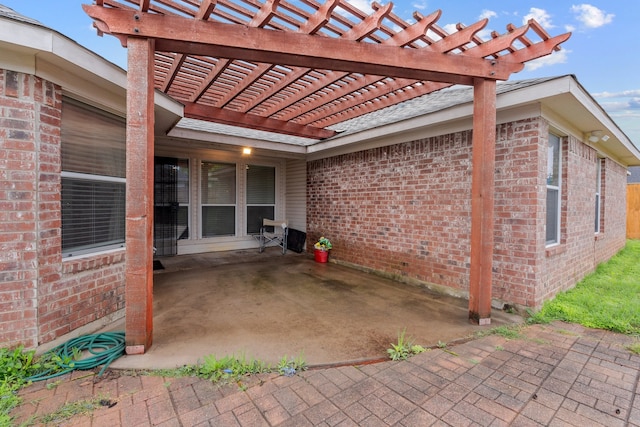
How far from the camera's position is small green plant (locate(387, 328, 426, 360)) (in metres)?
2.56

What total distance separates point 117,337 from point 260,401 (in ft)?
5.65

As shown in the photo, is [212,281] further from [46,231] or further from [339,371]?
[339,371]

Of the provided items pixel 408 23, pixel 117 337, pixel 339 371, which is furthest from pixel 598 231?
pixel 117 337

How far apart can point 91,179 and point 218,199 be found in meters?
4.77

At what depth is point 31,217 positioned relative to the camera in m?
2.41

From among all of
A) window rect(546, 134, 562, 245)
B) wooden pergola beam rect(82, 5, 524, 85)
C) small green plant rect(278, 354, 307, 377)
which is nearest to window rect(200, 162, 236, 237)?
wooden pergola beam rect(82, 5, 524, 85)

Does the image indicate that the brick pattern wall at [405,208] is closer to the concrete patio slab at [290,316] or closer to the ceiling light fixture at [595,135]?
the concrete patio slab at [290,316]

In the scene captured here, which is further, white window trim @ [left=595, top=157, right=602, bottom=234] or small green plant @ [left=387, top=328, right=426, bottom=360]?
white window trim @ [left=595, top=157, right=602, bottom=234]

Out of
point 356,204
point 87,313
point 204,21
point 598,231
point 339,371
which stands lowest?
point 339,371

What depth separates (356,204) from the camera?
619 cm

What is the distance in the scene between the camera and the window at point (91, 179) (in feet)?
9.18

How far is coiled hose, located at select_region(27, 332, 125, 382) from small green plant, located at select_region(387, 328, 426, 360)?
236 cm

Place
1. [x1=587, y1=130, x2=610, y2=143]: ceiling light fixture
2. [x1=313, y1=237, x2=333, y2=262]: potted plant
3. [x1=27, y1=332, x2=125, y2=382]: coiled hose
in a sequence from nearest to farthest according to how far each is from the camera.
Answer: [x1=27, y1=332, x2=125, y2=382]: coiled hose, [x1=587, y1=130, x2=610, y2=143]: ceiling light fixture, [x1=313, y1=237, x2=333, y2=262]: potted plant

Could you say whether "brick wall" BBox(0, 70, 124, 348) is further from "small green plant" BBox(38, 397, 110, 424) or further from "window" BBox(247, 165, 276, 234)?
"window" BBox(247, 165, 276, 234)
